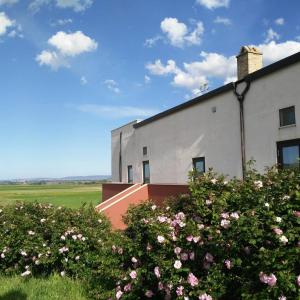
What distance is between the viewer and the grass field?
6.66 meters

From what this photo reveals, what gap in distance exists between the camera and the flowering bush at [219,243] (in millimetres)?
4246

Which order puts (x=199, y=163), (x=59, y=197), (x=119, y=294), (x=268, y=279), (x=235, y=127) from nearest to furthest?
(x=268, y=279) → (x=119, y=294) → (x=235, y=127) → (x=199, y=163) → (x=59, y=197)

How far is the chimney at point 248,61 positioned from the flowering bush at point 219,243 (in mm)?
10456

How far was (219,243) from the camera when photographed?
4734 mm

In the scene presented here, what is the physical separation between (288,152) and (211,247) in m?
8.23

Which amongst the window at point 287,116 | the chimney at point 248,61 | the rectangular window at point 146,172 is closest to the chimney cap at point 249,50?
the chimney at point 248,61

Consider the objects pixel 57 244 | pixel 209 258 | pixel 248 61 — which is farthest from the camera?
pixel 248 61

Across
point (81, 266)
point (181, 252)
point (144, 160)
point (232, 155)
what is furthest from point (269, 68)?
point (144, 160)

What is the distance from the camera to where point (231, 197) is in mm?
5375

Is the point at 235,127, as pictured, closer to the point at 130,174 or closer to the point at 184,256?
the point at 184,256

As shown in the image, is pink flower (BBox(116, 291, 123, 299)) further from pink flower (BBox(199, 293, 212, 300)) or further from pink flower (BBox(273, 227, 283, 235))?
pink flower (BBox(273, 227, 283, 235))

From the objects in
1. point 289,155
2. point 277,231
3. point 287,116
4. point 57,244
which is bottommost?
point 57,244

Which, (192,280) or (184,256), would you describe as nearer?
(192,280)

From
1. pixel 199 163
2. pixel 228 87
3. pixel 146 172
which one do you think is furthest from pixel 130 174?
pixel 228 87
